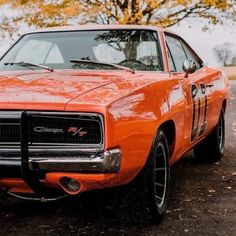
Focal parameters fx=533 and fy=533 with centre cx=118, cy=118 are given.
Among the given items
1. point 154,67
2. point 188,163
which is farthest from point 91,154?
point 188,163

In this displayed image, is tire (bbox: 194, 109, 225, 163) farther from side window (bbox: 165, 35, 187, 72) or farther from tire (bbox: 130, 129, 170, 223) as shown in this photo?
tire (bbox: 130, 129, 170, 223)

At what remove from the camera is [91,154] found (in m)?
3.28

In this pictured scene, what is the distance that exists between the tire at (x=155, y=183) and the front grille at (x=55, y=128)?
608mm

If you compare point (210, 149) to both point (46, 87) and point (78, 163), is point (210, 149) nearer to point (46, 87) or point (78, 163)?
point (46, 87)

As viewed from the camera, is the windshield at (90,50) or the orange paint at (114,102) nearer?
the orange paint at (114,102)

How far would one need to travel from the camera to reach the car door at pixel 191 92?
4.76m

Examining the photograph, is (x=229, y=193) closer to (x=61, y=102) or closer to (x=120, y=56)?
(x=120, y=56)

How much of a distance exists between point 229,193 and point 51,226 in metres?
1.79

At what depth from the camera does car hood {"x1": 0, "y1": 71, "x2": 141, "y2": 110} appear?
10.9 feet

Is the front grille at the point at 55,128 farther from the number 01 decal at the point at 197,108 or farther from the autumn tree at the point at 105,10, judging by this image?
the autumn tree at the point at 105,10

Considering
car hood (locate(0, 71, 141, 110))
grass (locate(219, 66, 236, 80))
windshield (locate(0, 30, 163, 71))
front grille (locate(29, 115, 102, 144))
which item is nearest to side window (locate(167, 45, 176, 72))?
windshield (locate(0, 30, 163, 71))

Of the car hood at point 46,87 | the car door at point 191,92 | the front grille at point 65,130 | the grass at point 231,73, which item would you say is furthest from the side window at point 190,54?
the grass at point 231,73

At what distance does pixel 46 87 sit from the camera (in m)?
3.66

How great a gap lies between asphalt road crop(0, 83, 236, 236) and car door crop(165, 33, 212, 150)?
0.49 metres
